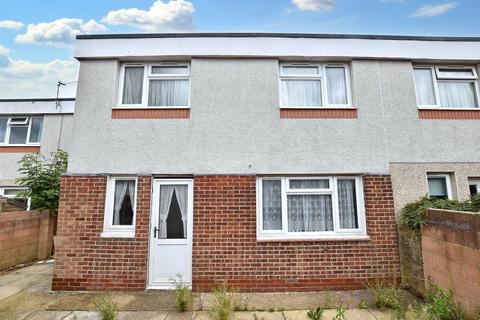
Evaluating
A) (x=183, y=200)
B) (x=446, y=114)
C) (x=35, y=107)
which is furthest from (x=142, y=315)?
(x=35, y=107)

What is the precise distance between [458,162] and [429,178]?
0.63m

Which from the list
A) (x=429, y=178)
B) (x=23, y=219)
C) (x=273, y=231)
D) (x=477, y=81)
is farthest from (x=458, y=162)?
(x=23, y=219)

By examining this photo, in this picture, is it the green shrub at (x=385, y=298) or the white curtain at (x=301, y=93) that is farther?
the white curtain at (x=301, y=93)

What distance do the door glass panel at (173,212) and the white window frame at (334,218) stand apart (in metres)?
1.45

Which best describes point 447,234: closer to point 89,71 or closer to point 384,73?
point 384,73

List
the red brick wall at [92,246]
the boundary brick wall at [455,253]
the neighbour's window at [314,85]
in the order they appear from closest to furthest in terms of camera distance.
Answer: the boundary brick wall at [455,253] < the red brick wall at [92,246] < the neighbour's window at [314,85]

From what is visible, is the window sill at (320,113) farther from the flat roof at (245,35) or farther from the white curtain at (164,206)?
the white curtain at (164,206)

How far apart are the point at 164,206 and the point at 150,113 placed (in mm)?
1889

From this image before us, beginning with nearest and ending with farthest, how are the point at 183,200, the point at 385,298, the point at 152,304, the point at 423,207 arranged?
the point at 385,298
the point at 152,304
the point at 423,207
the point at 183,200

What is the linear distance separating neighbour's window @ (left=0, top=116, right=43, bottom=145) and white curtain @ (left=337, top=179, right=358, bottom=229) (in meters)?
10.9

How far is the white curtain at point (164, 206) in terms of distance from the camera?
16.9 ft

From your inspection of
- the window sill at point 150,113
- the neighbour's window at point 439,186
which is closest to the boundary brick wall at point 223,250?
the neighbour's window at point 439,186

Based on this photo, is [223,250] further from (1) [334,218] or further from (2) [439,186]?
(2) [439,186]

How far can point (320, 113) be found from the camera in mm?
5441
